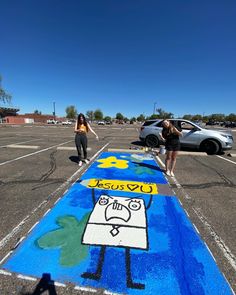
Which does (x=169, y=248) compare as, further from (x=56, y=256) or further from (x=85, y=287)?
(x=56, y=256)

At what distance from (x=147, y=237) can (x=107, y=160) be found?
490 cm

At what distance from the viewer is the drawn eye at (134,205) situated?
3.52 meters

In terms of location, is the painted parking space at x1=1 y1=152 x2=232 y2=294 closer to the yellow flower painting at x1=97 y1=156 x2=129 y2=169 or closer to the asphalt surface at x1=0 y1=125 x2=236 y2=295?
the asphalt surface at x1=0 y1=125 x2=236 y2=295

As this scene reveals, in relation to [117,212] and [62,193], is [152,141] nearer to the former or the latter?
[62,193]

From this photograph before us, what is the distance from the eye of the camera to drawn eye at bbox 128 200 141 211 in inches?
139

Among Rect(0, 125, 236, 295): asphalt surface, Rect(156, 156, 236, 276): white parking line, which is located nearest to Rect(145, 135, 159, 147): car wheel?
Rect(0, 125, 236, 295): asphalt surface

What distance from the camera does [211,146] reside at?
9422 millimetres

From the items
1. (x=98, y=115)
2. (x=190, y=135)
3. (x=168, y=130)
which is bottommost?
(x=190, y=135)

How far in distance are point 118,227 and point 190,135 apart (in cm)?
801

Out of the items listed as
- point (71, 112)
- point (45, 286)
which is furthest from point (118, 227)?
point (71, 112)

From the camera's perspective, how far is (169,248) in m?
2.54

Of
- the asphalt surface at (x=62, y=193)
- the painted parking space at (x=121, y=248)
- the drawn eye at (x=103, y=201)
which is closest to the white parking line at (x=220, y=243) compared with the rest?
the asphalt surface at (x=62, y=193)

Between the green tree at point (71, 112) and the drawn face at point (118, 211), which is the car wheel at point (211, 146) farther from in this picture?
the green tree at point (71, 112)

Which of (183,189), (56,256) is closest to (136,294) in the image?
(56,256)
